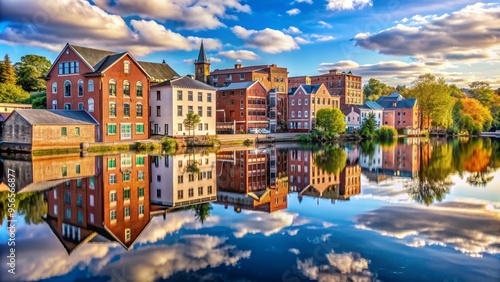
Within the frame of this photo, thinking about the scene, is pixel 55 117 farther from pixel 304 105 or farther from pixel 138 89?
pixel 304 105

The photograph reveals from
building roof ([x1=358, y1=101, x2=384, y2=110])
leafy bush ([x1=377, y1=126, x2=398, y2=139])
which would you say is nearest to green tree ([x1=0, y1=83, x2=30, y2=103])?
leafy bush ([x1=377, y1=126, x2=398, y2=139])

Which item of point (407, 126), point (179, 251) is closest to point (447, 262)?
point (179, 251)

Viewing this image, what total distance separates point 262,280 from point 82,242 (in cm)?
484

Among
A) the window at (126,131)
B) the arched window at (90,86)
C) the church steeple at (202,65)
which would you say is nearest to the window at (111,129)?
the window at (126,131)

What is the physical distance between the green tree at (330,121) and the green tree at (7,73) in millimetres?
51296

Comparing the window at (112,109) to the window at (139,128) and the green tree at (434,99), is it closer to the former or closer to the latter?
the window at (139,128)

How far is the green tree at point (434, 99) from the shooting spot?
3231 inches

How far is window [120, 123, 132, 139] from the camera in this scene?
41206 millimetres

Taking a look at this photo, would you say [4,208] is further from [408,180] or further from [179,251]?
[408,180]

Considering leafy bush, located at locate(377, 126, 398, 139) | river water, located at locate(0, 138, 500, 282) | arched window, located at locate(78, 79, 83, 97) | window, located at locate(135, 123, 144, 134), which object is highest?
arched window, located at locate(78, 79, 83, 97)

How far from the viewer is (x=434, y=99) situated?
83.4 meters

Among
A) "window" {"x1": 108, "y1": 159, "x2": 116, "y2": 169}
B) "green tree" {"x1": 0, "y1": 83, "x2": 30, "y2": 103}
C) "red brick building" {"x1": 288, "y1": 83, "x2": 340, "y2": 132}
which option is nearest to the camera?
"window" {"x1": 108, "y1": 159, "x2": 116, "y2": 169}

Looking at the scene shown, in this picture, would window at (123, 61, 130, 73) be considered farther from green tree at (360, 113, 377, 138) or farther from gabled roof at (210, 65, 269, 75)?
Result: green tree at (360, 113, 377, 138)

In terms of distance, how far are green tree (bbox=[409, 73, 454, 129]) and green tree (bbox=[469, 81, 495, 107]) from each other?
28.3m
